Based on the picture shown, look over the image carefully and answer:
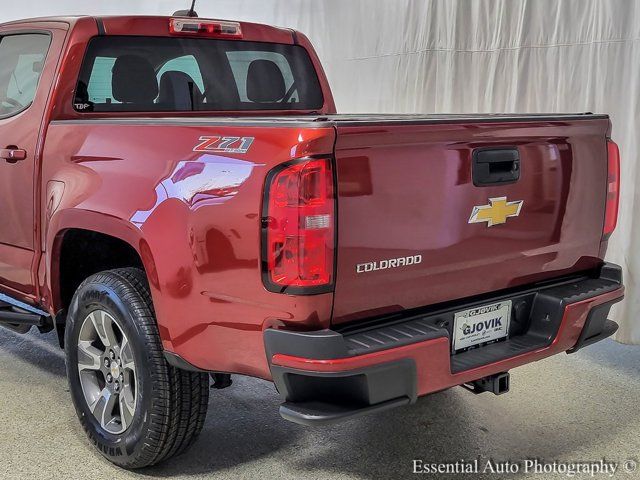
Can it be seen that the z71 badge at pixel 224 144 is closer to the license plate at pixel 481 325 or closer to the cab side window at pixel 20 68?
the license plate at pixel 481 325

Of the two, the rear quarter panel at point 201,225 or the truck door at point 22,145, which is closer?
the rear quarter panel at point 201,225

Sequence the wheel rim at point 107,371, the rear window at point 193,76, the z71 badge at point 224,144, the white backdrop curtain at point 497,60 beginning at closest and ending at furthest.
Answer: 1. the z71 badge at point 224,144
2. the wheel rim at point 107,371
3. the rear window at point 193,76
4. the white backdrop curtain at point 497,60

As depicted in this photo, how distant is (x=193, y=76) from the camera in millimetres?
3744

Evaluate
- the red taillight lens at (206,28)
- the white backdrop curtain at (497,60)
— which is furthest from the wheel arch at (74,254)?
the white backdrop curtain at (497,60)

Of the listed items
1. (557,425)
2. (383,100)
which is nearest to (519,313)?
(557,425)

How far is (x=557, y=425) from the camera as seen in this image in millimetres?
3391

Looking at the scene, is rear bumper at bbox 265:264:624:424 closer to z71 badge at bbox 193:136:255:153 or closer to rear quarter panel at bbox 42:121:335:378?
rear quarter panel at bbox 42:121:335:378

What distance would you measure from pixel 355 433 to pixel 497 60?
2962mm

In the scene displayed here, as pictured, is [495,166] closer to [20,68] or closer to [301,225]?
[301,225]


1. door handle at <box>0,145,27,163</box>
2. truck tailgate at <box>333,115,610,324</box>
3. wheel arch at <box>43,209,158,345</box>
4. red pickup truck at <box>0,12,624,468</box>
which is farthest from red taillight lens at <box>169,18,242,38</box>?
truck tailgate at <box>333,115,610,324</box>

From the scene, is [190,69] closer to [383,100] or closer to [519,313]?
[519,313]

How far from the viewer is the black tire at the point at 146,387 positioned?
2.66m

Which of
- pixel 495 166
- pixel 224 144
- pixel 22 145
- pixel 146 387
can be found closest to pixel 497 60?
pixel 495 166

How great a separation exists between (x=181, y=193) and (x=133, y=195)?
10.8 inches
